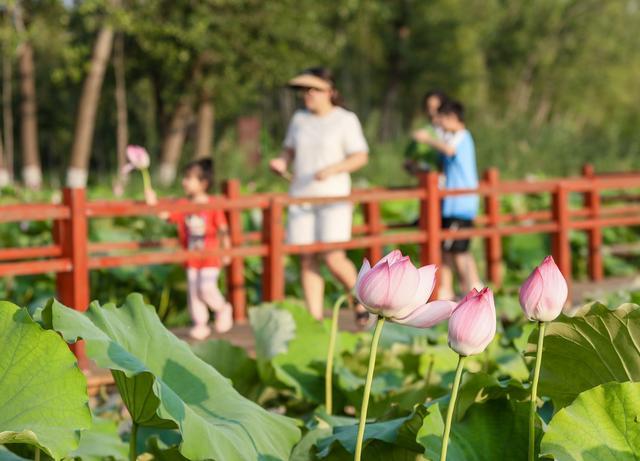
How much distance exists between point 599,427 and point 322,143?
460 cm

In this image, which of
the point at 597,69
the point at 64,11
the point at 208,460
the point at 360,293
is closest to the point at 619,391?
the point at 360,293

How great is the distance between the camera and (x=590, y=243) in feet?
32.5

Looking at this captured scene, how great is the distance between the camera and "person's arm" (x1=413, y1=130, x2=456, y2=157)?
23.3 feet

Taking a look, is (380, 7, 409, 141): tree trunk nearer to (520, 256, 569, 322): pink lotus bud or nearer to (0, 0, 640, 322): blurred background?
(0, 0, 640, 322): blurred background

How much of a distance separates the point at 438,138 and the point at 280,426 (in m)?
5.36

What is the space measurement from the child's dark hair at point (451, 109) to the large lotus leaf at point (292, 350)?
12.7 ft

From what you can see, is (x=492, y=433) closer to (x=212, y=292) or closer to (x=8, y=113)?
(x=212, y=292)

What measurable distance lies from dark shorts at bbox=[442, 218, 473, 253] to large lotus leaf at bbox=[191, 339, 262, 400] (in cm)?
437

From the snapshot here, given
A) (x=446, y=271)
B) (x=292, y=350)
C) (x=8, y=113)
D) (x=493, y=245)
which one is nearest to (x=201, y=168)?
(x=446, y=271)

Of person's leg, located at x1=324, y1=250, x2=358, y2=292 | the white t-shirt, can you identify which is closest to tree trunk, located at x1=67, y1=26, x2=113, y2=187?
person's leg, located at x1=324, y1=250, x2=358, y2=292

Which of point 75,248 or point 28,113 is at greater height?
point 28,113

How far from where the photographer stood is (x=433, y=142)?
23.5ft

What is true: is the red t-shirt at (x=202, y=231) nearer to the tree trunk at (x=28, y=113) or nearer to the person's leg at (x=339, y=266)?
the person's leg at (x=339, y=266)

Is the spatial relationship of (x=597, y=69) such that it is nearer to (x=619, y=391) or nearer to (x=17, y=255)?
(x=17, y=255)
